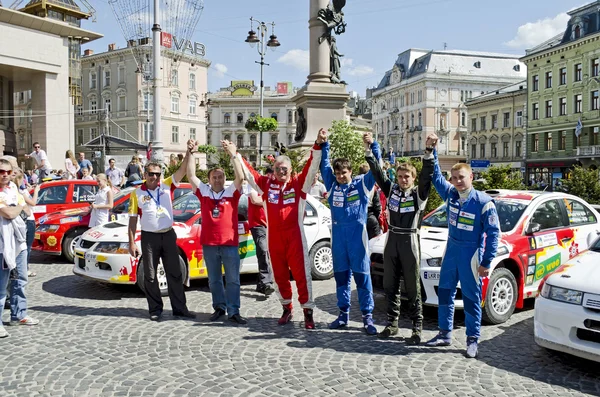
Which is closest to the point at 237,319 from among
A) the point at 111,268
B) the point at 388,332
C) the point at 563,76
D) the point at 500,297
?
the point at 388,332

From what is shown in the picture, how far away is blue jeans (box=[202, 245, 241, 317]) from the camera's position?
692 cm

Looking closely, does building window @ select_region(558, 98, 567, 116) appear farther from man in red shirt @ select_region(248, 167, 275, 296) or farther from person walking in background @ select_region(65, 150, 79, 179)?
man in red shirt @ select_region(248, 167, 275, 296)

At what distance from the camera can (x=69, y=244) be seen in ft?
36.2

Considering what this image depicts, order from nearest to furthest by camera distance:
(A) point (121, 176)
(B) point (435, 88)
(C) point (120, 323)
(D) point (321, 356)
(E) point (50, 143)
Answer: (D) point (321, 356) < (C) point (120, 323) < (A) point (121, 176) < (E) point (50, 143) < (B) point (435, 88)

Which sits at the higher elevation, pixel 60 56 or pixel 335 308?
pixel 60 56

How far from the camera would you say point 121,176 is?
17.3 m

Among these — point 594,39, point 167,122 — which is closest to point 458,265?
point 594,39

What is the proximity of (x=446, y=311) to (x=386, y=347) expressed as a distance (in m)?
0.74

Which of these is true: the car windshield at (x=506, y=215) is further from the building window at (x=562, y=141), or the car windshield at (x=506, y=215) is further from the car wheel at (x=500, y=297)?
the building window at (x=562, y=141)

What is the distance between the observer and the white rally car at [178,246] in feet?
26.1

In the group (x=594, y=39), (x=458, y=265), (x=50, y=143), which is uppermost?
(x=594, y=39)

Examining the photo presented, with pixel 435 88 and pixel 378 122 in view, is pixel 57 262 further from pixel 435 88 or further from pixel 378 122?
pixel 378 122

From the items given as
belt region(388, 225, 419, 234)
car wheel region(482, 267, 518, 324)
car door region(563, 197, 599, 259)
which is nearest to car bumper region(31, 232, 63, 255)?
belt region(388, 225, 419, 234)

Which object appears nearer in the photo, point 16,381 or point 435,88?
point 16,381
